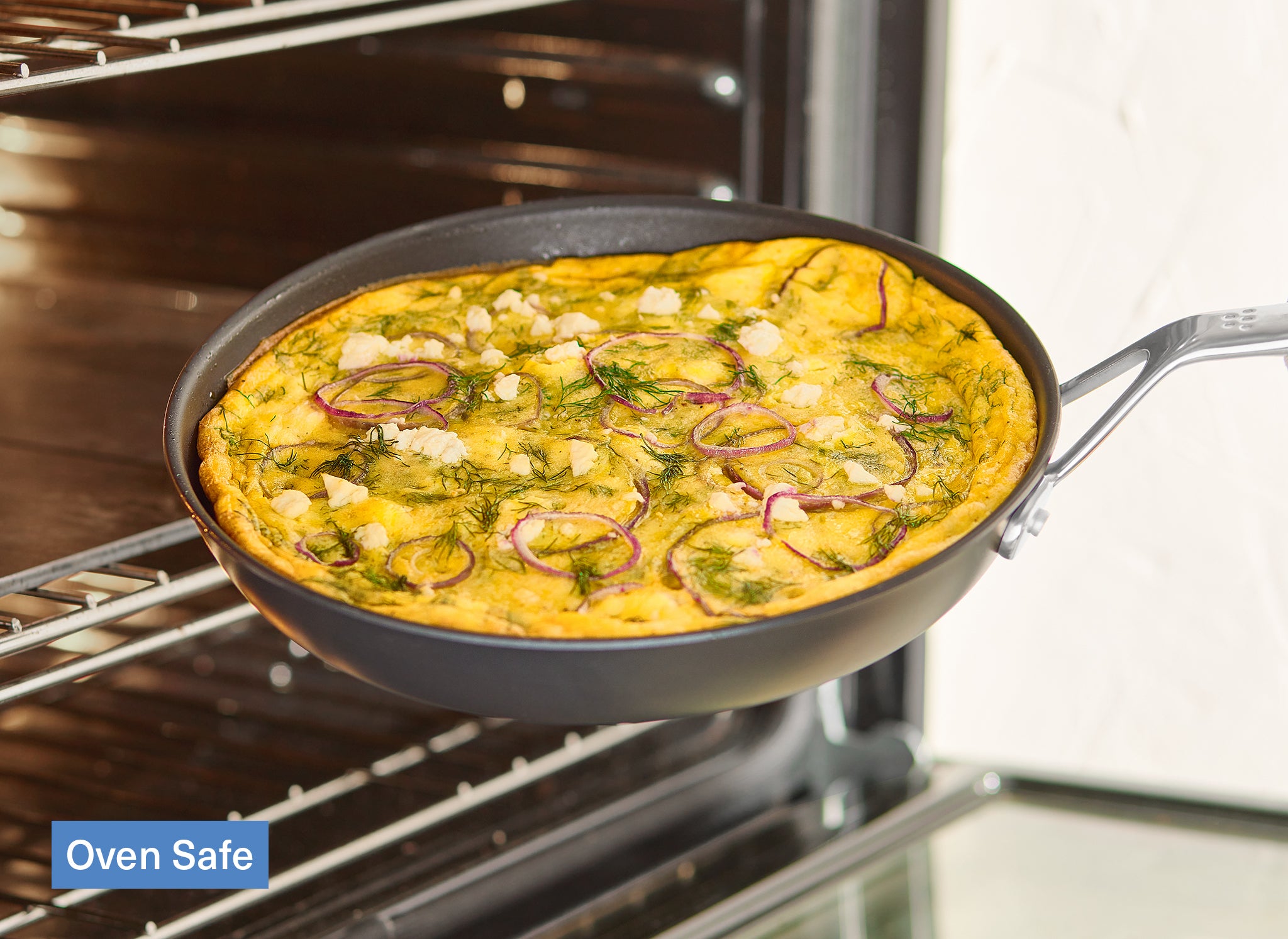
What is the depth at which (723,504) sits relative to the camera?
118cm

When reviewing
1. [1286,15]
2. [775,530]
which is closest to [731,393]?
[775,530]

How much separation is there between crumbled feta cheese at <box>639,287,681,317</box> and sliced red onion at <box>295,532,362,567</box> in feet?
1.60

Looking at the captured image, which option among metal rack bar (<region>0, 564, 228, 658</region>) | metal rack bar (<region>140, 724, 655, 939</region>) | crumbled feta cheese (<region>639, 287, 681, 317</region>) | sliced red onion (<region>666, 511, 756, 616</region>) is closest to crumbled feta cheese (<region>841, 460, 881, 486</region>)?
sliced red onion (<region>666, 511, 756, 616</region>)

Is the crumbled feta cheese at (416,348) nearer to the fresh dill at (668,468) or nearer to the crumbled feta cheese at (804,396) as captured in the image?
the fresh dill at (668,468)

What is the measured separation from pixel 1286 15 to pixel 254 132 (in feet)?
5.55

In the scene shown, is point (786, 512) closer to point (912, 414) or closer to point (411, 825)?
point (912, 414)

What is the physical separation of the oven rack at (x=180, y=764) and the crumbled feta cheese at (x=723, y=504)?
26.0 inches

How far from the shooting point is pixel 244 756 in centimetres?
196

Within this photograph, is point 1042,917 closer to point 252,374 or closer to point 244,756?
point 244,756

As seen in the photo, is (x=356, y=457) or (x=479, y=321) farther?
(x=479, y=321)

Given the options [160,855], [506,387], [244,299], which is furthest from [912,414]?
[244,299]

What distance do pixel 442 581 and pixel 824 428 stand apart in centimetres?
43

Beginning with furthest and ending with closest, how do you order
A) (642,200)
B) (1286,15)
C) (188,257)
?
(188,257) < (1286,15) < (642,200)

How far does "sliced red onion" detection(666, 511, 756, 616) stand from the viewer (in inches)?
41.8
